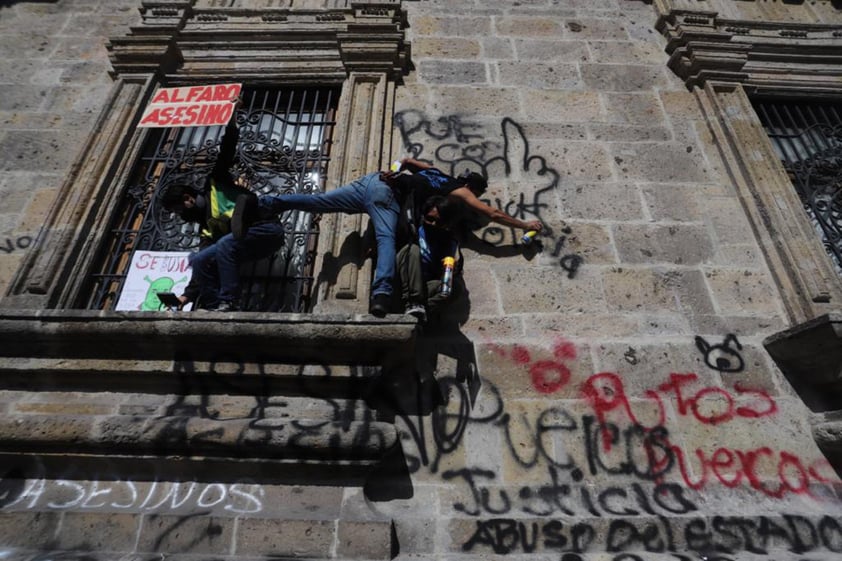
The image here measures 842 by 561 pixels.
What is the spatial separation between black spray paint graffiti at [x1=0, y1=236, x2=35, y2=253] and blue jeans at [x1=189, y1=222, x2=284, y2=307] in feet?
4.88

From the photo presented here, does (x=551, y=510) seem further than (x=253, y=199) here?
No

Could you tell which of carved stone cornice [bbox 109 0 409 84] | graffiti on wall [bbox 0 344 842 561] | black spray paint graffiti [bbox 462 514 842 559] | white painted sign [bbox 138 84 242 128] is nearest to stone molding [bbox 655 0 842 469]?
graffiti on wall [bbox 0 344 842 561]

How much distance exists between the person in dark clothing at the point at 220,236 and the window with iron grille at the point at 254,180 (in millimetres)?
346

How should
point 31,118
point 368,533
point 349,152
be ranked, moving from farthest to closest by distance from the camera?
point 31,118
point 349,152
point 368,533

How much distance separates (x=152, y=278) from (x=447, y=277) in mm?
2295

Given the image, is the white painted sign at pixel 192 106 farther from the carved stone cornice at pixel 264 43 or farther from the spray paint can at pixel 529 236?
the spray paint can at pixel 529 236

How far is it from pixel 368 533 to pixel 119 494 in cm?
146

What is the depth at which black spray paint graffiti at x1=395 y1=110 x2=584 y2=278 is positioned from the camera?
411cm

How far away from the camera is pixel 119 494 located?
9.84ft

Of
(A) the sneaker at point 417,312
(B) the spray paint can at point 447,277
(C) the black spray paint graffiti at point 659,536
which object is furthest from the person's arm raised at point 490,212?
(C) the black spray paint graffiti at point 659,536

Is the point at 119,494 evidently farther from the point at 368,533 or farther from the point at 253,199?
the point at 253,199

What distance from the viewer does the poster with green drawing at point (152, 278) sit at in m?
3.93

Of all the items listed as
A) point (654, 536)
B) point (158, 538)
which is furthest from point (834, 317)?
point (158, 538)

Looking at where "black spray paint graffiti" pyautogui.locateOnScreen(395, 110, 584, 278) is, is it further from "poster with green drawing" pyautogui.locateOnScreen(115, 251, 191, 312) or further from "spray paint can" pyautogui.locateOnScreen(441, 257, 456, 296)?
"poster with green drawing" pyautogui.locateOnScreen(115, 251, 191, 312)
